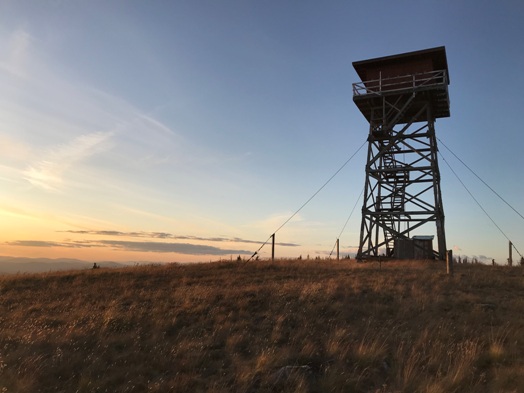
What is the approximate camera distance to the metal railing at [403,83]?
1036 inches

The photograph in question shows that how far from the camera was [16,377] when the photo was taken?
7.10 metres

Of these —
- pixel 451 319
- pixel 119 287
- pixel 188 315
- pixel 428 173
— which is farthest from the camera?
pixel 428 173

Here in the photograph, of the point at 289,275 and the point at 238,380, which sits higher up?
the point at 289,275

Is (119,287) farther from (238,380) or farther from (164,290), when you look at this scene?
(238,380)

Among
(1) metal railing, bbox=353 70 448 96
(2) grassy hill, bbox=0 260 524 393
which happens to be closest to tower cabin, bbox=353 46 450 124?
(1) metal railing, bbox=353 70 448 96

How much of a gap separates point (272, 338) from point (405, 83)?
77.6 feet

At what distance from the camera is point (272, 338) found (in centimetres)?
938

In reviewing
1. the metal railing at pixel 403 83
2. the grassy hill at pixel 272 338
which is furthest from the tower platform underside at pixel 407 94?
the grassy hill at pixel 272 338

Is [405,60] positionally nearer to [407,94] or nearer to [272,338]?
[407,94]

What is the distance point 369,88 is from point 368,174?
6507 mm

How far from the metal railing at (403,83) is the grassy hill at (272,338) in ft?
51.7

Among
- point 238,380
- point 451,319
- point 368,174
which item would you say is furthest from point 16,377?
point 368,174

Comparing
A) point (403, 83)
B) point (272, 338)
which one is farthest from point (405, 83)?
point (272, 338)

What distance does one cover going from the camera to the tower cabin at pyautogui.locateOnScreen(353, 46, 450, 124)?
26719 mm
